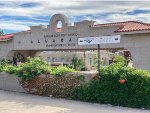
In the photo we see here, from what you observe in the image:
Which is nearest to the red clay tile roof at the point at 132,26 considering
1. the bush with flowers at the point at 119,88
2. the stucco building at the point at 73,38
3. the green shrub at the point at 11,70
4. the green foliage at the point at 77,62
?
the stucco building at the point at 73,38

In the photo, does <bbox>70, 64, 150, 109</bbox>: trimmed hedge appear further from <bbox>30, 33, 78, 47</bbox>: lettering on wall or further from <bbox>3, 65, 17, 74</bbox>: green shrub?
<bbox>30, 33, 78, 47</bbox>: lettering on wall

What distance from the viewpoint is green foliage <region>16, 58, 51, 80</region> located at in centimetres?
1599

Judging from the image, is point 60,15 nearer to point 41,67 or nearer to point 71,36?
point 71,36

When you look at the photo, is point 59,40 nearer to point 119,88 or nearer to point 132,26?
point 132,26

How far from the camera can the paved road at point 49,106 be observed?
11805 millimetres

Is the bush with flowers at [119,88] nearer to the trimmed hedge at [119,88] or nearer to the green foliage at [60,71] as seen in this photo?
the trimmed hedge at [119,88]

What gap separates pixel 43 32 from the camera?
90.9 feet

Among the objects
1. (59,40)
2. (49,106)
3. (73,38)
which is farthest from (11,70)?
(59,40)

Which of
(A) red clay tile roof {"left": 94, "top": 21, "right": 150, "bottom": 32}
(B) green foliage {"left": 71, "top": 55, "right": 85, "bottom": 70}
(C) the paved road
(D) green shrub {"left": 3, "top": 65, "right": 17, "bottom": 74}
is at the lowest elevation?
(C) the paved road

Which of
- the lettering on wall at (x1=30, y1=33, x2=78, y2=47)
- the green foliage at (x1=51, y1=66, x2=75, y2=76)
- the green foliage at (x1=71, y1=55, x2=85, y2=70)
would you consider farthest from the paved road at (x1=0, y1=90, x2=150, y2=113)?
the green foliage at (x1=71, y1=55, x2=85, y2=70)

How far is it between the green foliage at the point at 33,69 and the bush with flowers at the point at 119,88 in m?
2.65

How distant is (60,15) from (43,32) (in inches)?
106

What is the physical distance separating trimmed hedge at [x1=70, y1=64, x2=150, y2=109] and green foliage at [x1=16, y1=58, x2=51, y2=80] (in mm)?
2675

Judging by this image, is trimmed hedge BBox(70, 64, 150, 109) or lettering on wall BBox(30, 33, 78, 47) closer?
trimmed hedge BBox(70, 64, 150, 109)
